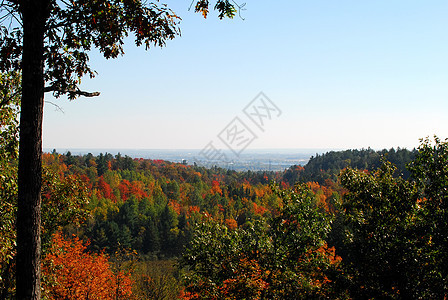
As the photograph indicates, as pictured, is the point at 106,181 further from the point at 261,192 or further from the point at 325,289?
the point at 325,289

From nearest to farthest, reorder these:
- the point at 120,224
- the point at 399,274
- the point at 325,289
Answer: the point at 399,274
the point at 325,289
the point at 120,224

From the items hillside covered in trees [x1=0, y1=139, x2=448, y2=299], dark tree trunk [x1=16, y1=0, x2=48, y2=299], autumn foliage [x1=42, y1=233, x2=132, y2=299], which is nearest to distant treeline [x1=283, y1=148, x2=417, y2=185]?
autumn foliage [x1=42, y1=233, x2=132, y2=299]

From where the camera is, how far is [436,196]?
10.2 meters

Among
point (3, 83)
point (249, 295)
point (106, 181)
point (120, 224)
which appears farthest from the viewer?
point (106, 181)

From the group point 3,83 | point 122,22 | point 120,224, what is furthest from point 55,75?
point 120,224

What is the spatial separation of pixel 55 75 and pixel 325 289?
1028 cm

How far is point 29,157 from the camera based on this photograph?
16.7 ft

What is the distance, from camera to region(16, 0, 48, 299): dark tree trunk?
199 inches

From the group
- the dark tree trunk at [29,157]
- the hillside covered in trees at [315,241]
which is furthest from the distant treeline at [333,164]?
the dark tree trunk at [29,157]

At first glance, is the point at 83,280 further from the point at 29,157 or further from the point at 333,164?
the point at 333,164

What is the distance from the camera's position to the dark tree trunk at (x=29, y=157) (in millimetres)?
5043

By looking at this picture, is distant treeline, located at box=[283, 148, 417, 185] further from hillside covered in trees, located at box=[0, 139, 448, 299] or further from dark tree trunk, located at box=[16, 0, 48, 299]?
dark tree trunk, located at box=[16, 0, 48, 299]

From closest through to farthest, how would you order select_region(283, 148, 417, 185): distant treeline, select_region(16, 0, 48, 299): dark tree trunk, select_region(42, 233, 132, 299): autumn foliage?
select_region(16, 0, 48, 299): dark tree trunk
select_region(42, 233, 132, 299): autumn foliage
select_region(283, 148, 417, 185): distant treeline

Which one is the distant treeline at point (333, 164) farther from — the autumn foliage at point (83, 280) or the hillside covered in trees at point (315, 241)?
the hillside covered in trees at point (315, 241)
